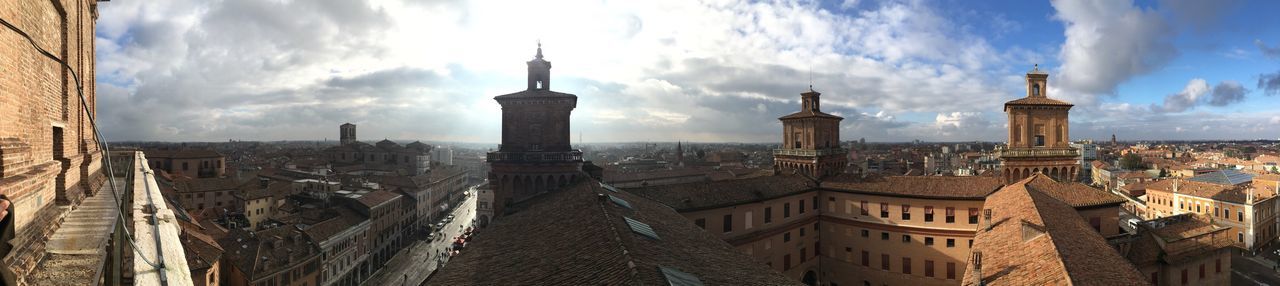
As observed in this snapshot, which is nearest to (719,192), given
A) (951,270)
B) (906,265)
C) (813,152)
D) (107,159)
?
(813,152)

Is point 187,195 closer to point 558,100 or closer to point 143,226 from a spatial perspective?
point 558,100

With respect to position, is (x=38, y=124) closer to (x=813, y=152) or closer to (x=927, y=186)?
(x=813, y=152)

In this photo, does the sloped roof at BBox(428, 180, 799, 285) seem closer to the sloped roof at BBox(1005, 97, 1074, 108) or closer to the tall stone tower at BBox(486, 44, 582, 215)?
the tall stone tower at BBox(486, 44, 582, 215)

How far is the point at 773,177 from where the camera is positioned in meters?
35.3

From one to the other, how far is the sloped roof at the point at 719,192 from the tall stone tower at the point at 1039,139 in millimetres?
12377

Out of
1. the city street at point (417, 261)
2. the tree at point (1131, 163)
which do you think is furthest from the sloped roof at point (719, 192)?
the tree at point (1131, 163)

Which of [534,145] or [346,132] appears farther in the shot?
[346,132]

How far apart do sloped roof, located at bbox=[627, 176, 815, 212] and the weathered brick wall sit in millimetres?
19713

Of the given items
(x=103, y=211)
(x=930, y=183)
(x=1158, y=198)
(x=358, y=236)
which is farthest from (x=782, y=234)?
(x=1158, y=198)

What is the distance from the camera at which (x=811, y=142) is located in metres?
37.9

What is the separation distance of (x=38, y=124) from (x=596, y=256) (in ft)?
29.4

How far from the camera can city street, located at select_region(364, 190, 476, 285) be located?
49562 mm

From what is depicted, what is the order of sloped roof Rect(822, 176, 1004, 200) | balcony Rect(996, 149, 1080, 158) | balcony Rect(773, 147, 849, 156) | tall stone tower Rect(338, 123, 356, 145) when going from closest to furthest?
sloped roof Rect(822, 176, 1004, 200) → balcony Rect(996, 149, 1080, 158) → balcony Rect(773, 147, 849, 156) → tall stone tower Rect(338, 123, 356, 145)

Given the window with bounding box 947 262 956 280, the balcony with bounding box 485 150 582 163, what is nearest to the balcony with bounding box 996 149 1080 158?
the window with bounding box 947 262 956 280
